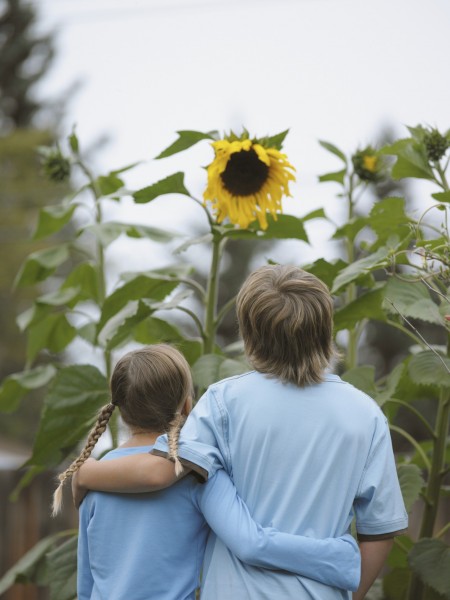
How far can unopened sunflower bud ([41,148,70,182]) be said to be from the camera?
9.83ft

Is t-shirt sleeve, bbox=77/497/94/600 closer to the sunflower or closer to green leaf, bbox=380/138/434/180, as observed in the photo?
the sunflower

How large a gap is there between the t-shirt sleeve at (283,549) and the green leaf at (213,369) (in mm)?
597

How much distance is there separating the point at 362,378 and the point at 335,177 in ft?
2.33

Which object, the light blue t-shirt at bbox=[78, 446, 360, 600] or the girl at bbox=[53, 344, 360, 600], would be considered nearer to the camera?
the girl at bbox=[53, 344, 360, 600]

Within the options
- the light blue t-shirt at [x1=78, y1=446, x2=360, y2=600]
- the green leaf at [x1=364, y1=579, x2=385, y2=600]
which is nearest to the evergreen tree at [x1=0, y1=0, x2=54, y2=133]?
the green leaf at [x1=364, y1=579, x2=385, y2=600]

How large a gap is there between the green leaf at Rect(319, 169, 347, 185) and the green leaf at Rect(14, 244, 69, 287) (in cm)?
84

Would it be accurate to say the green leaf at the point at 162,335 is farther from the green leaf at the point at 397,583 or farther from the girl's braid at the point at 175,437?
the green leaf at the point at 397,583

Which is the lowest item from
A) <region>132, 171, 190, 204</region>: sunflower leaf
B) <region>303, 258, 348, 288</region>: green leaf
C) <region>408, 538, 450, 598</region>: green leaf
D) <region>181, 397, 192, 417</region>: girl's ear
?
<region>408, 538, 450, 598</region>: green leaf

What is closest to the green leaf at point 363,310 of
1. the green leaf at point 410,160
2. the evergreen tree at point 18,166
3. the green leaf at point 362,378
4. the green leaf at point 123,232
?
the green leaf at point 362,378

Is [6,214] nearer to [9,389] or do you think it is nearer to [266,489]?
[9,389]

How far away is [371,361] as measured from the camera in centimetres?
1513

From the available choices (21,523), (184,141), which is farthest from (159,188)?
(21,523)

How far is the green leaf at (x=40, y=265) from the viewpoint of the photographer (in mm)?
2898

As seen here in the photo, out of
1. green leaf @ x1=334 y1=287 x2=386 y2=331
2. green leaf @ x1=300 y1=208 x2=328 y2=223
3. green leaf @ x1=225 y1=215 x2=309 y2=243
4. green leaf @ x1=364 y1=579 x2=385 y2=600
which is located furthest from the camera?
green leaf @ x1=300 y1=208 x2=328 y2=223
